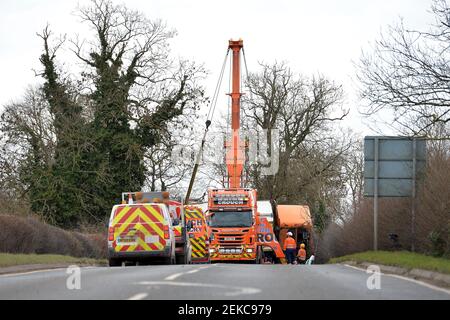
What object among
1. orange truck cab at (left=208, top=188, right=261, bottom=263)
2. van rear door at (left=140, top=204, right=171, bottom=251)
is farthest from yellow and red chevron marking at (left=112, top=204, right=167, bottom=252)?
orange truck cab at (left=208, top=188, right=261, bottom=263)

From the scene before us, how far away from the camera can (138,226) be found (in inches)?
1081

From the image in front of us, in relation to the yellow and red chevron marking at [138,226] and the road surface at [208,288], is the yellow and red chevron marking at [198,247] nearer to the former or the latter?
the yellow and red chevron marking at [138,226]

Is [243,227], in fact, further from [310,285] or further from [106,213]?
[310,285]

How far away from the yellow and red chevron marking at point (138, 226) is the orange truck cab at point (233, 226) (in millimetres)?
13523

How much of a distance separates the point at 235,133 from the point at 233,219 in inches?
286

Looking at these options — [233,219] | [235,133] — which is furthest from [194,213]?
[235,133]

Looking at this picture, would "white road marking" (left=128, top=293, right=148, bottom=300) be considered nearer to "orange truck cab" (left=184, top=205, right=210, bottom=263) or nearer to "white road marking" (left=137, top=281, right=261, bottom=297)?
"white road marking" (left=137, top=281, right=261, bottom=297)

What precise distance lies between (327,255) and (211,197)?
843cm

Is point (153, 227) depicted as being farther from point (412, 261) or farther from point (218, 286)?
point (218, 286)

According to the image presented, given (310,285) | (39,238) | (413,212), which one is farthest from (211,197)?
(310,285)

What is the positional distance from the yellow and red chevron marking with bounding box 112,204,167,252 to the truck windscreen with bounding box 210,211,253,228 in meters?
→ 13.9

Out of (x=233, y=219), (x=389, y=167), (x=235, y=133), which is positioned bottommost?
(x=233, y=219)

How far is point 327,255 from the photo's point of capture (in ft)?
151

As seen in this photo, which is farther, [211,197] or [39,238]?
[211,197]
